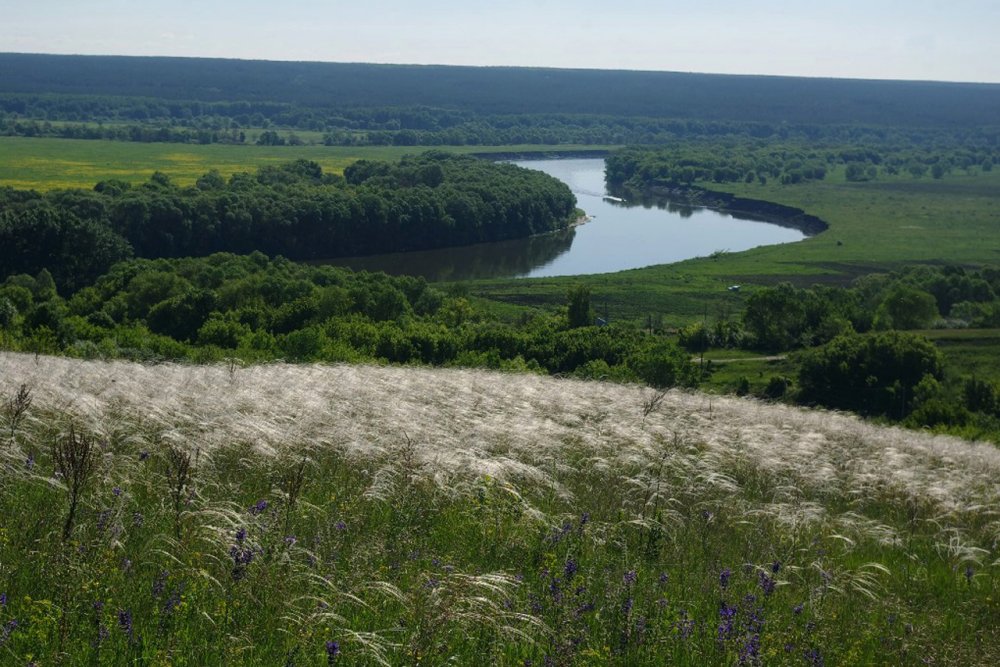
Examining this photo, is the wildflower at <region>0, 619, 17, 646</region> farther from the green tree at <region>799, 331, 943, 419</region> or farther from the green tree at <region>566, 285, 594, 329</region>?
the green tree at <region>566, 285, 594, 329</region>

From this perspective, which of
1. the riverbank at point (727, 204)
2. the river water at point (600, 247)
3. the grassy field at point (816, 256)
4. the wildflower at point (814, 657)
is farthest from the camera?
the riverbank at point (727, 204)

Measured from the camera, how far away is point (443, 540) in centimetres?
805

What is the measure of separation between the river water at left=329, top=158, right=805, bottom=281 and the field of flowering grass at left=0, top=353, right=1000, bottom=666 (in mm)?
93772

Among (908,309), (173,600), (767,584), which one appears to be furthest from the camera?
(908,309)

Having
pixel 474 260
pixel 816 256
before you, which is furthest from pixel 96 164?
pixel 816 256

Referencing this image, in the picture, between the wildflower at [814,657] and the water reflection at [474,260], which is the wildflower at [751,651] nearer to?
the wildflower at [814,657]

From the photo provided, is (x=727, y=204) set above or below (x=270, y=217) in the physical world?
below

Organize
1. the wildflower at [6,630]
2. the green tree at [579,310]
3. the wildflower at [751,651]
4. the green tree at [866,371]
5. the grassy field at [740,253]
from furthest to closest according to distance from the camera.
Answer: the grassy field at [740,253]
the green tree at [579,310]
the green tree at [866,371]
the wildflower at [751,651]
the wildflower at [6,630]

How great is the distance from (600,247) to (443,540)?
117459mm

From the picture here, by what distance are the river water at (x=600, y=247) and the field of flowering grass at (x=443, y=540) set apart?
9377cm

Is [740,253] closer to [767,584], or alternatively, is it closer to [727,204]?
[727,204]

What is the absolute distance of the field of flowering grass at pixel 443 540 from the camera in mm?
6133

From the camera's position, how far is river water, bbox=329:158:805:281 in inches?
4350

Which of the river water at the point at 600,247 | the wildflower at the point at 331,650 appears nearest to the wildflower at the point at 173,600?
the wildflower at the point at 331,650
